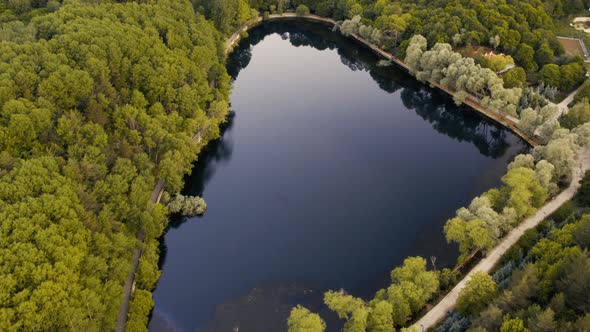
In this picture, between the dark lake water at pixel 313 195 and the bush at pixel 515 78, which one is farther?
the bush at pixel 515 78

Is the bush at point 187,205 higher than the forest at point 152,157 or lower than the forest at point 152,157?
lower

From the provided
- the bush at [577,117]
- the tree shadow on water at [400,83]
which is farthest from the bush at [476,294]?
the bush at [577,117]

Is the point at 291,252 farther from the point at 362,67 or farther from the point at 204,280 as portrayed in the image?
the point at 362,67

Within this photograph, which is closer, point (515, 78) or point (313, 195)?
point (313, 195)

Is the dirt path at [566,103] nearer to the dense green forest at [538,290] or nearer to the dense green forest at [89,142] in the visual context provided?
the dense green forest at [538,290]

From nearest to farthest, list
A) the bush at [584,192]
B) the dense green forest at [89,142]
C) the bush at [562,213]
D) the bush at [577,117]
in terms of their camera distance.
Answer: the dense green forest at [89,142]
the bush at [562,213]
the bush at [584,192]
the bush at [577,117]

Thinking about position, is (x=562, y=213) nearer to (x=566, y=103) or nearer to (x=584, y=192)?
(x=584, y=192)

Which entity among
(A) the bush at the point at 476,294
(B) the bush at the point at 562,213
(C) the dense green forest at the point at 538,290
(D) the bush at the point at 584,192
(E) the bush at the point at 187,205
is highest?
(D) the bush at the point at 584,192

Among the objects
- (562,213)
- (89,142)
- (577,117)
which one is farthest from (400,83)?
(89,142)
